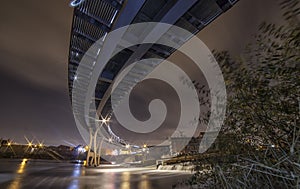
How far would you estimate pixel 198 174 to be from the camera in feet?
6.03

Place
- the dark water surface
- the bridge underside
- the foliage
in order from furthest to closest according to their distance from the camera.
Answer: the dark water surface < the bridge underside < the foliage

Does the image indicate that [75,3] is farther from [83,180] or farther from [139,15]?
[83,180]

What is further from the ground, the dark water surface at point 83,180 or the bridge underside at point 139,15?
the bridge underside at point 139,15

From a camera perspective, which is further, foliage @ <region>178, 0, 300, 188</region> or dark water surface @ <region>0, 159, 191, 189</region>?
dark water surface @ <region>0, 159, 191, 189</region>

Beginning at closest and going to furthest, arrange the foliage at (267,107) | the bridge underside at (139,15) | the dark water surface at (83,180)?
the foliage at (267,107) < the bridge underside at (139,15) < the dark water surface at (83,180)

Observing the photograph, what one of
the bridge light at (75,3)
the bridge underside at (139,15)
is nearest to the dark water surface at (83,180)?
the bridge underside at (139,15)

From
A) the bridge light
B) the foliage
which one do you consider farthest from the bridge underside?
the foliage

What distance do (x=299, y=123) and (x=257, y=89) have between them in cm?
31

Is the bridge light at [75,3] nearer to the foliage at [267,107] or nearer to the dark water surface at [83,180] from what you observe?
the foliage at [267,107]

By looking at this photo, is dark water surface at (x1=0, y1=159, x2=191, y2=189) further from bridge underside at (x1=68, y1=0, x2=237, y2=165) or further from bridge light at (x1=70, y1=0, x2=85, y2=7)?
bridge light at (x1=70, y1=0, x2=85, y2=7)

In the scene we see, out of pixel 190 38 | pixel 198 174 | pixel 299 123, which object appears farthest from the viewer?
pixel 190 38

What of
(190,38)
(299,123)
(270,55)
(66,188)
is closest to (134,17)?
(190,38)

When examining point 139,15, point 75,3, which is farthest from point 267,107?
point 75,3

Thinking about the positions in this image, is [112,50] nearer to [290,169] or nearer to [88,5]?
[88,5]
